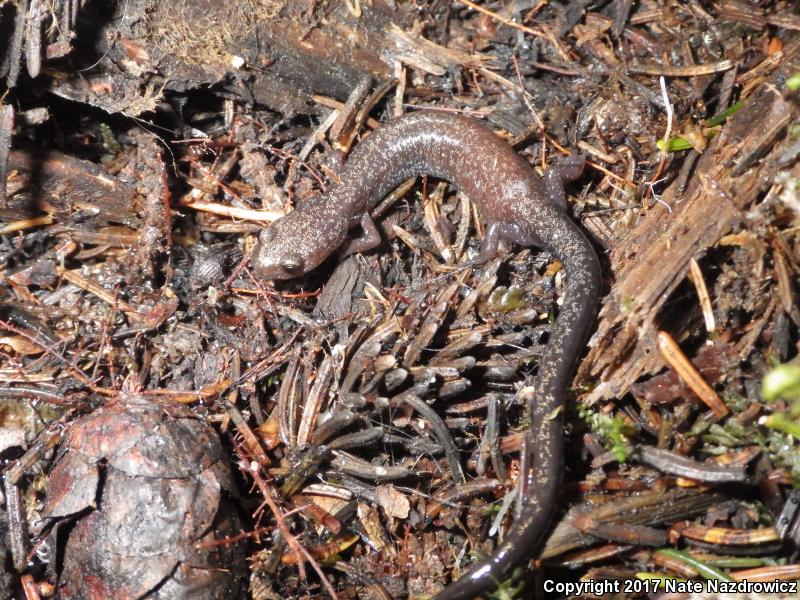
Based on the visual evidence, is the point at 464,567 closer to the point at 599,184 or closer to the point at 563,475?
the point at 563,475

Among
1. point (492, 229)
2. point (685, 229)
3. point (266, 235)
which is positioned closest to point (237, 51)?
point (266, 235)

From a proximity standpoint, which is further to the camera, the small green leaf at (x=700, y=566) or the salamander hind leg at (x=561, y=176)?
the salamander hind leg at (x=561, y=176)

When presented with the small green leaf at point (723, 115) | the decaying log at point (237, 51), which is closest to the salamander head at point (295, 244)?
the decaying log at point (237, 51)

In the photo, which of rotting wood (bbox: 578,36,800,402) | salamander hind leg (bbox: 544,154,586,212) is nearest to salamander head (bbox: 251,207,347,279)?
salamander hind leg (bbox: 544,154,586,212)

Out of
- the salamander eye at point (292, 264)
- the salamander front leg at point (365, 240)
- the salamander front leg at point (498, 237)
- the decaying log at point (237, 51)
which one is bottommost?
the salamander eye at point (292, 264)

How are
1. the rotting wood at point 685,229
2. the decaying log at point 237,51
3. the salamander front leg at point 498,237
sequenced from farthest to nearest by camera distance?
the salamander front leg at point 498,237, the decaying log at point 237,51, the rotting wood at point 685,229

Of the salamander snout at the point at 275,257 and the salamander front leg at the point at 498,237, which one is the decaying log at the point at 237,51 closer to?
the salamander snout at the point at 275,257

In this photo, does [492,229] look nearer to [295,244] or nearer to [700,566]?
[295,244]

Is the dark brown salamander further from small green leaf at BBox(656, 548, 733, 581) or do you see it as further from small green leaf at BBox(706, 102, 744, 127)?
small green leaf at BBox(706, 102, 744, 127)
